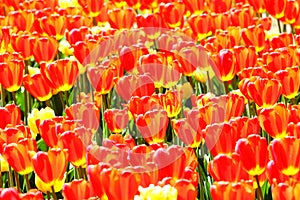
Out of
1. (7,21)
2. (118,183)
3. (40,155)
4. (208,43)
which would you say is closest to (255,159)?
(118,183)

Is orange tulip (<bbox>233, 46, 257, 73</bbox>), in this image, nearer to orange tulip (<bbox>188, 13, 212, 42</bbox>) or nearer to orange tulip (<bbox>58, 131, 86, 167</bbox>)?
orange tulip (<bbox>188, 13, 212, 42</bbox>)

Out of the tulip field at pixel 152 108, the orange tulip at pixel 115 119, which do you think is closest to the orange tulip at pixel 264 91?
the tulip field at pixel 152 108

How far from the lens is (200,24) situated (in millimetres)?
4891

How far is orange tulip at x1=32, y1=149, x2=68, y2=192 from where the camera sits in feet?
9.30

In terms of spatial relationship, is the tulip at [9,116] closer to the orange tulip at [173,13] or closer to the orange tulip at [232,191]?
the orange tulip at [232,191]

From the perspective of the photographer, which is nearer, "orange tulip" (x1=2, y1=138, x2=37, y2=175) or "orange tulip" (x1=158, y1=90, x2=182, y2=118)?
"orange tulip" (x1=2, y1=138, x2=37, y2=175)

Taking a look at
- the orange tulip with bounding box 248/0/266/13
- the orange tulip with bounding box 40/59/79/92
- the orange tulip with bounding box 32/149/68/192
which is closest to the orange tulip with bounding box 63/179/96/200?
the orange tulip with bounding box 32/149/68/192

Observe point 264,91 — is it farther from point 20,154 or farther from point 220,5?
point 220,5

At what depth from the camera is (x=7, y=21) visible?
18.0ft

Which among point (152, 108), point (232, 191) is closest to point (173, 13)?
point (152, 108)

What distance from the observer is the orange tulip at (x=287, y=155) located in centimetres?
265

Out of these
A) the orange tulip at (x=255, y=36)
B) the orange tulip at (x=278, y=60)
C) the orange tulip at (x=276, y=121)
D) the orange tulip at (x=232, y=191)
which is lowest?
the orange tulip at (x=232, y=191)

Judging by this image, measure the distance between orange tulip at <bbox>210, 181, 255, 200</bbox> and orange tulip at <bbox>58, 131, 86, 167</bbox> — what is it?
753mm

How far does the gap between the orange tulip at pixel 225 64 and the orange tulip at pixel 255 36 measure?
575 millimetres
